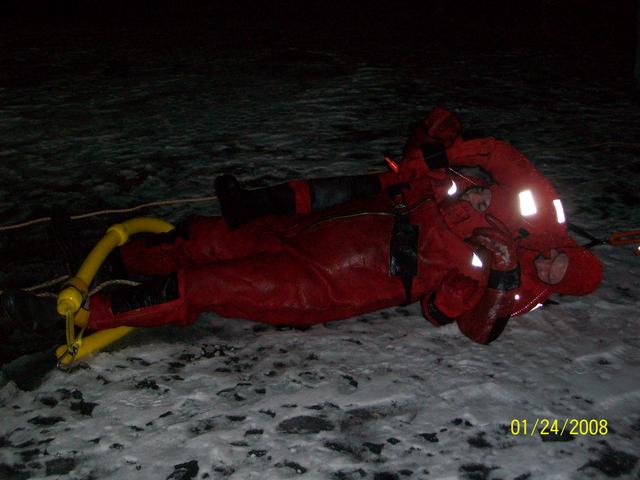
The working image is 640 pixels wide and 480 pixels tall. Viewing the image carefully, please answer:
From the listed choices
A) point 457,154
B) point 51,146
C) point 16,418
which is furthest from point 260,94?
point 16,418

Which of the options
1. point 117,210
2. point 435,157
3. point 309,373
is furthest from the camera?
point 117,210

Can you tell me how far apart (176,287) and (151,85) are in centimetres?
510

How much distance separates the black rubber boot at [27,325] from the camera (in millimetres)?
2281

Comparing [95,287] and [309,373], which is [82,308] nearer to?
[95,287]

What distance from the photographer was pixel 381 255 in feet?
8.27

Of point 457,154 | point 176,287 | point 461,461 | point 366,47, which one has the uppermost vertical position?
point 366,47

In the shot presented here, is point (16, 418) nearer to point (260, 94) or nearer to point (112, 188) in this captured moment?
point (112, 188)

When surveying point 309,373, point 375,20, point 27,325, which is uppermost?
point 375,20

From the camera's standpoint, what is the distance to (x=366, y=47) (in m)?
9.10

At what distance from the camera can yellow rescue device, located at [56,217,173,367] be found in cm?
226

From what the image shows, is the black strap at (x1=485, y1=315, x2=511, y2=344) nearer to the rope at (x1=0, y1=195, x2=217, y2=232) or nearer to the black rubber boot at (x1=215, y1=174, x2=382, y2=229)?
the black rubber boot at (x1=215, y1=174, x2=382, y2=229)

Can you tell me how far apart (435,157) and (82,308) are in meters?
1.58

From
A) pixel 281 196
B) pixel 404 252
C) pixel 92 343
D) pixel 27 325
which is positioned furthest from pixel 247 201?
pixel 27 325

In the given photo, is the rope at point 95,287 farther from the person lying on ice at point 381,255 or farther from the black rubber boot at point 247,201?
the black rubber boot at point 247,201
